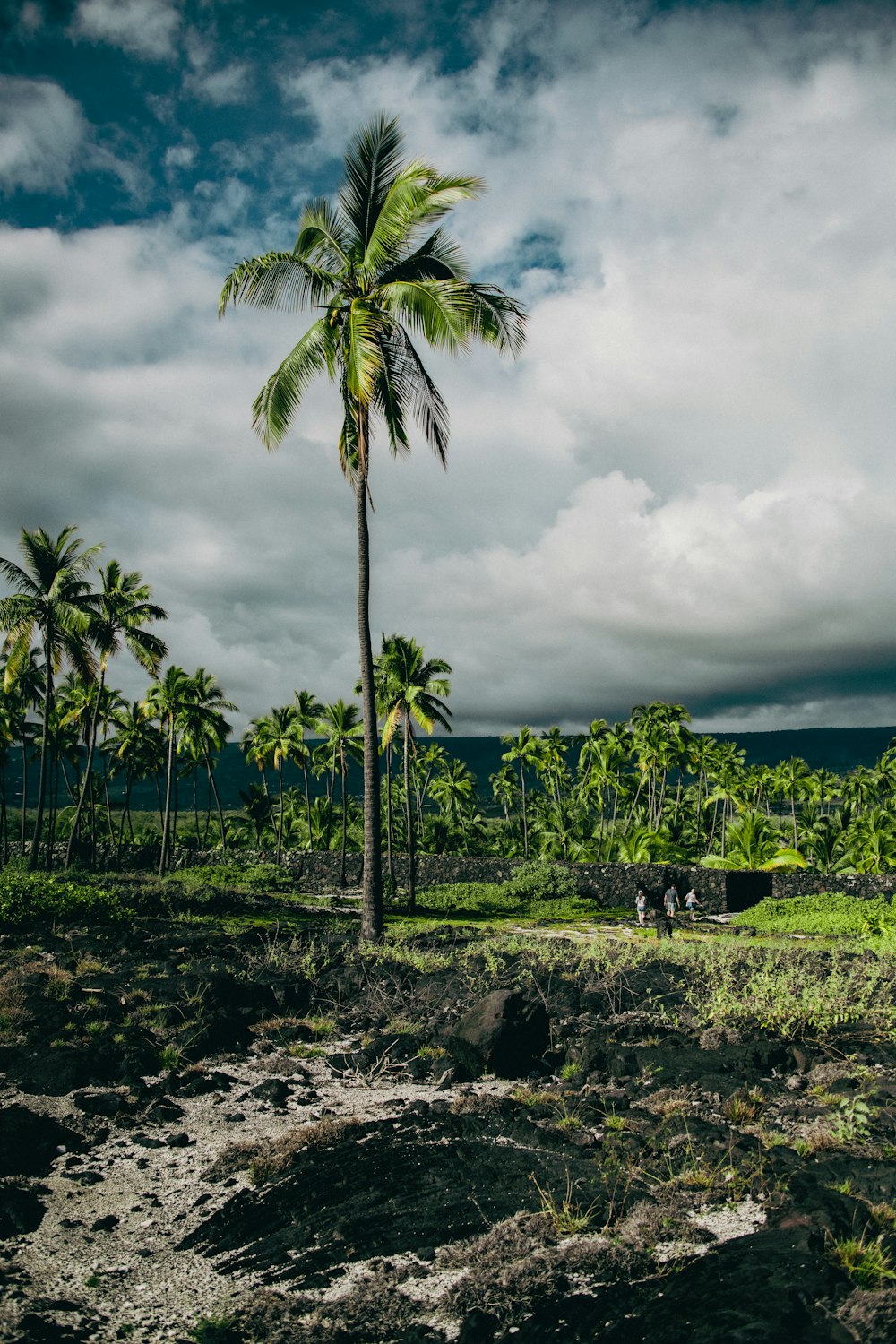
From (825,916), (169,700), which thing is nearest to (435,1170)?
(825,916)

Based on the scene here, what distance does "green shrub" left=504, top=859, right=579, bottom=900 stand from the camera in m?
34.8

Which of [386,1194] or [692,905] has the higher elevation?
[386,1194]

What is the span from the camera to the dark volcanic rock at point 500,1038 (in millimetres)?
8625

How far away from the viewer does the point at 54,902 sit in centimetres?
1930

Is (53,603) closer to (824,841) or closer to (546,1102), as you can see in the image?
(546,1102)

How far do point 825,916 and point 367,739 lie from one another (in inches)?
654

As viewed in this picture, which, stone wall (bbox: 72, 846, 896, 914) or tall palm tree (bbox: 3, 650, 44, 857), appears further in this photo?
tall palm tree (bbox: 3, 650, 44, 857)

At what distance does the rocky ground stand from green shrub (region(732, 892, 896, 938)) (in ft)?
45.6

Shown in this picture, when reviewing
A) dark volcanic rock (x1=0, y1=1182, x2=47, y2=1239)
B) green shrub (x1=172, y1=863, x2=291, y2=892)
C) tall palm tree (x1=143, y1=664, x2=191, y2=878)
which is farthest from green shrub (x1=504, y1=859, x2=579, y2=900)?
dark volcanic rock (x1=0, y1=1182, x2=47, y2=1239)

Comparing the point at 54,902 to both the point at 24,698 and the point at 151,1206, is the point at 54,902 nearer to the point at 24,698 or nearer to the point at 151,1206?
the point at 151,1206

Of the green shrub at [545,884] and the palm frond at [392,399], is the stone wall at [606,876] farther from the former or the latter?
the palm frond at [392,399]

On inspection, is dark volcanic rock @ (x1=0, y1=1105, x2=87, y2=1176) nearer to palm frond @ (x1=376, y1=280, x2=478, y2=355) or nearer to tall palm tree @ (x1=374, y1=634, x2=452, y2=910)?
palm frond @ (x1=376, y1=280, x2=478, y2=355)

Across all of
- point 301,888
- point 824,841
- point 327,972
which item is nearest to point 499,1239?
point 327,972

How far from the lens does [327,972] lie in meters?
13.1
